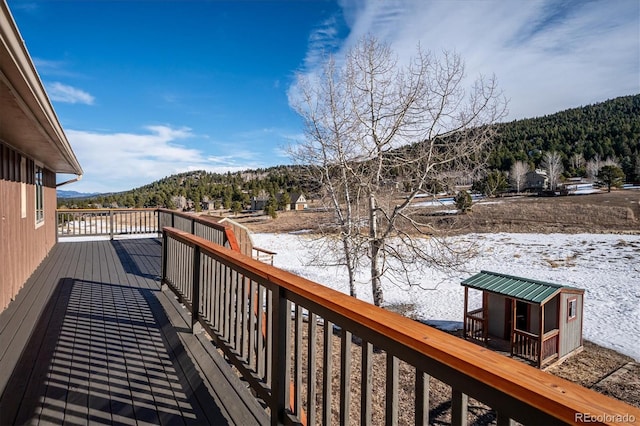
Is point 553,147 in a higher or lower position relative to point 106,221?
higher

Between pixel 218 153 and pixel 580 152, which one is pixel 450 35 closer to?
pixel 218 153

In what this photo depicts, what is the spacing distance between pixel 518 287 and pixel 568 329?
1.49m

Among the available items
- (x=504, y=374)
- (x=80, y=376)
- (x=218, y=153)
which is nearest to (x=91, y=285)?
(x=80, y=376)

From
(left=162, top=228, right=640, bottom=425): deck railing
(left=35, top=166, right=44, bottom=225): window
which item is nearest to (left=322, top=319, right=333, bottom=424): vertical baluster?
(left=162, top=228, right=640, bottom=425): deck railing

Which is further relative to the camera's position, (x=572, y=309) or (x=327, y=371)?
(x=572, y=309)

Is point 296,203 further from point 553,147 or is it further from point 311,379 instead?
point 553,147

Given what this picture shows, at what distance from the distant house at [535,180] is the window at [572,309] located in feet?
125

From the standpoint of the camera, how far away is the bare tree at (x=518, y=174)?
3829 centimetres

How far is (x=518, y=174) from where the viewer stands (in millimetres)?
37938

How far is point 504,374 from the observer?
2.65 ft

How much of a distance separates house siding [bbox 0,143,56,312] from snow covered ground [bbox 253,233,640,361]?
29.1ft

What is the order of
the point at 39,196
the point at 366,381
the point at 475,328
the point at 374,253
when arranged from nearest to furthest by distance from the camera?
the point at 366,381
the point at 39,196
the point at 475,328
the point at 374,253

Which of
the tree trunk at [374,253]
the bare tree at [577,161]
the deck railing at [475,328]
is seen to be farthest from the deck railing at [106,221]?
the bare tree at [577,161]

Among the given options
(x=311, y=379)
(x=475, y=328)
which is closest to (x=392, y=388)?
(x=311, y=379)
